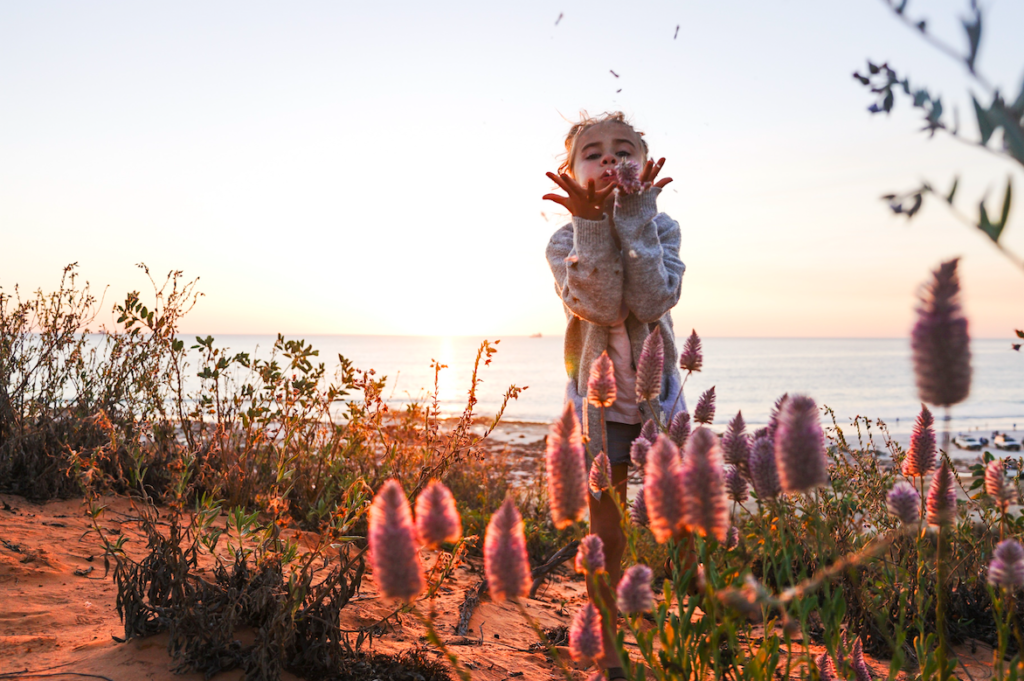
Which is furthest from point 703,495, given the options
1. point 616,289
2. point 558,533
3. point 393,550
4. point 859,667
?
point 558,533

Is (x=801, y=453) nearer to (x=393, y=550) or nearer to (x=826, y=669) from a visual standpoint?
(x=393, y=550)

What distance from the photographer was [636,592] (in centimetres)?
141

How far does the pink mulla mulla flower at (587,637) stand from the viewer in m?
1.54

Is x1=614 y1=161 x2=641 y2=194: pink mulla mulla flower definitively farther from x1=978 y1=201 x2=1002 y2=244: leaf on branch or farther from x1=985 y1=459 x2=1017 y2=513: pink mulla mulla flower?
x1=978 y1=201 x2=1002 y2=244: leaf on branch

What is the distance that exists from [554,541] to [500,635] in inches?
61.4

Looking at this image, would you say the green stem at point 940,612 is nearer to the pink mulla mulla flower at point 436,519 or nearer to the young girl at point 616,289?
the pink mulla mulla flower at point 436,519

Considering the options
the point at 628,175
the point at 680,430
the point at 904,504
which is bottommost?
the point at 904,504

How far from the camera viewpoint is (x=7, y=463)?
14.5ft

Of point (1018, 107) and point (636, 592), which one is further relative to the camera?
point (636, 592)

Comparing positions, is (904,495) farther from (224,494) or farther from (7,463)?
(7,463)

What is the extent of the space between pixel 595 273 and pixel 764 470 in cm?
158

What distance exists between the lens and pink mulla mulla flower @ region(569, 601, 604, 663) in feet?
5.05

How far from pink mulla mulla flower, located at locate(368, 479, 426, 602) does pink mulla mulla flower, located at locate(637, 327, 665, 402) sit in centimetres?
96

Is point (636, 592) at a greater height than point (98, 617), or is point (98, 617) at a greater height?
point (636, 592)
